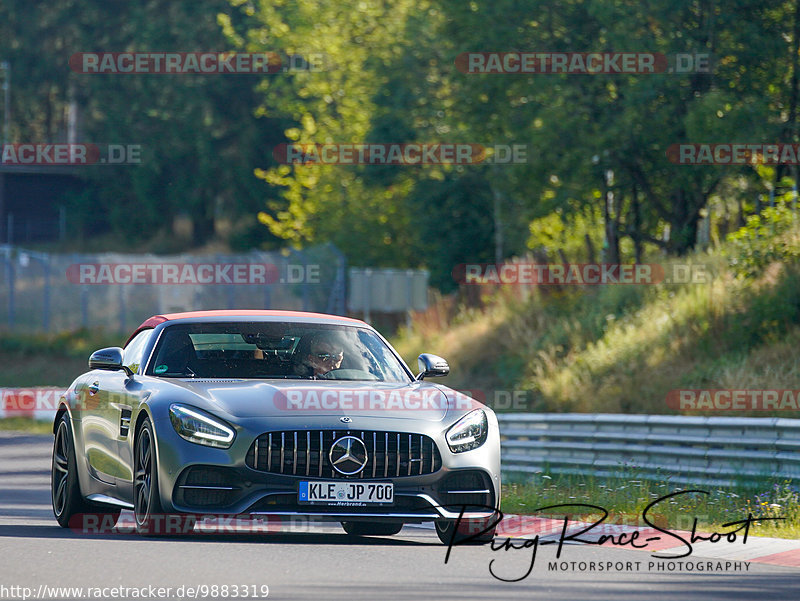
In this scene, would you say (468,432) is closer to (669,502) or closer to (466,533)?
(466,533)

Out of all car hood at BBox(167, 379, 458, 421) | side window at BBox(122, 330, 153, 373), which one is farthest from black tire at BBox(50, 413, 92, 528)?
car hood at BBox(167, 379, 458, 421)

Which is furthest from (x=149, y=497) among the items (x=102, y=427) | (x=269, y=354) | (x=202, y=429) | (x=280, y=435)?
(x=269, y=354)

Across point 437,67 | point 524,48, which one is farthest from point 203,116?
point 524,48

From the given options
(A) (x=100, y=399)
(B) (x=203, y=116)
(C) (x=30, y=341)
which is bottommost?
(C) (x=30, y=341)

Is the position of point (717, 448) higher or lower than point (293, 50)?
lower

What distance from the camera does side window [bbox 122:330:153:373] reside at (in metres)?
11.4

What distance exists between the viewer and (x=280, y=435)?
32.2 ft

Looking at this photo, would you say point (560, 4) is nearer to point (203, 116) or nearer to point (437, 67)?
point (437, 67)

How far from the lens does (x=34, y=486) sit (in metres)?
A: 16.1

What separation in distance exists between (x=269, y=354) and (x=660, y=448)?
7.08 meters

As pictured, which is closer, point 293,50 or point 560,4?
point 560,4

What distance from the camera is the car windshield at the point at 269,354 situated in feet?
36.1

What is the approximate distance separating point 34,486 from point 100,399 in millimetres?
4917

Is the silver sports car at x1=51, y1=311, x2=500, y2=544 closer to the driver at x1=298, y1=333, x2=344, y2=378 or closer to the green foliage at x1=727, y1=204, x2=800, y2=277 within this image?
the driver at x1=298, y1=333, x2=344, y2=378
